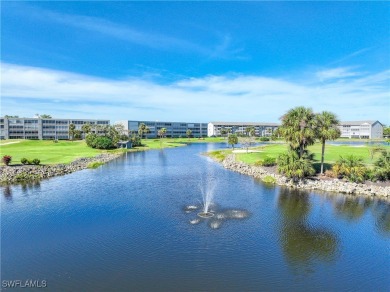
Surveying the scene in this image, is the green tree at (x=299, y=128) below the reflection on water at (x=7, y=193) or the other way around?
the other way around

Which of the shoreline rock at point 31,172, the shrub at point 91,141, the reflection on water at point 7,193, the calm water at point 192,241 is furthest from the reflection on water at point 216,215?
the shrub at point 91,141

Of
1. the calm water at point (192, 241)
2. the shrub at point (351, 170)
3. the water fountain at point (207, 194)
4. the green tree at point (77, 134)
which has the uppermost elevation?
the green tree at point (77, 134)

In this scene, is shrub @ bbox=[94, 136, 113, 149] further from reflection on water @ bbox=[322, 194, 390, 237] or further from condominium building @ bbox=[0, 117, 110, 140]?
reflection on water @ bbox=[322, 194, 390, 237]

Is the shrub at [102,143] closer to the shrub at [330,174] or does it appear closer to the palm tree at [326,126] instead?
the palm tree at [326,126]

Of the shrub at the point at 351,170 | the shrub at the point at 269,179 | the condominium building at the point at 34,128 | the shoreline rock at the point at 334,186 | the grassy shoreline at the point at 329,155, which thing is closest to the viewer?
the shoreline rock at the point at 334,186

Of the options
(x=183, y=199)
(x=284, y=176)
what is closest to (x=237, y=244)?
(x=183, y=199)

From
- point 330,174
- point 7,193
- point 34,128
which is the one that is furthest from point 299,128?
point 34,128

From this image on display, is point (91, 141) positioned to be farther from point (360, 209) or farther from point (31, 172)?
point (360, 209)
